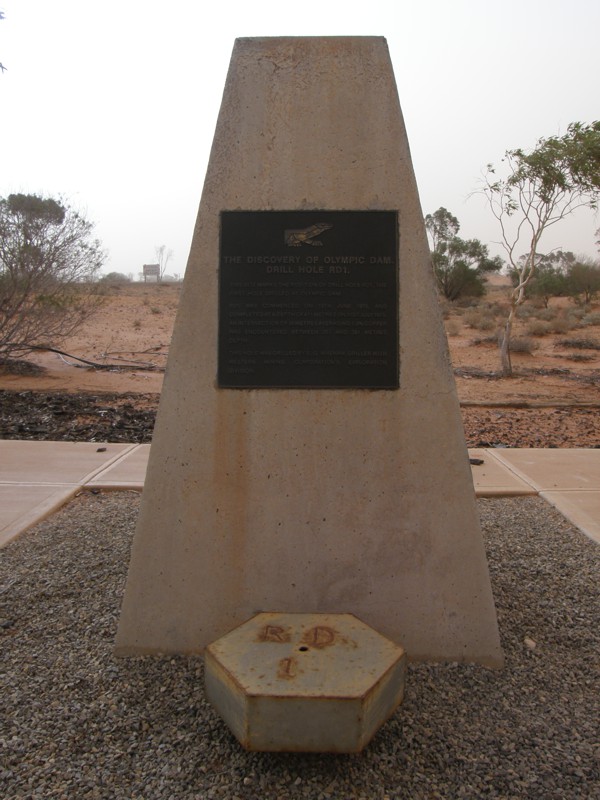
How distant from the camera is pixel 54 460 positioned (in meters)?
5.86

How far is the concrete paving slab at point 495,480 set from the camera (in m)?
4.98

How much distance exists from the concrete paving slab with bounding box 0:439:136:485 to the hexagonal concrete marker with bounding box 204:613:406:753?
329cm

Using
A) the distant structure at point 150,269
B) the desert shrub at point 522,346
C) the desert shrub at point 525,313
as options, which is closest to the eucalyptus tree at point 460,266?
the desert shrub at point 525,313

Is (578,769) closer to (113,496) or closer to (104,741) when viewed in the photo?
(104,741)

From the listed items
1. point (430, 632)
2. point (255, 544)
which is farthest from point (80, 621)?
point (430, 632)

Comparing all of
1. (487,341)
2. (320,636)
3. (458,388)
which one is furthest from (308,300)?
(487,341)

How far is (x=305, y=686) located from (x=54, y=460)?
4.42m

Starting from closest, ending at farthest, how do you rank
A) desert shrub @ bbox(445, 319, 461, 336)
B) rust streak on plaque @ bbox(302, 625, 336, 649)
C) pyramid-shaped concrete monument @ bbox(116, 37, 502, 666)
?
rust streak on plaque @ bbox(302, 625, 336, 649), pyramid-shaped concrete monument @ bbox(116, 37, 502, 666), desert shrub @ bbox(445, 319, 461, 336)

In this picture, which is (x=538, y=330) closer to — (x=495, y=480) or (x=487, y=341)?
(x=487, y=341)

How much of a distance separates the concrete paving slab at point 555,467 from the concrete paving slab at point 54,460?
3564mm

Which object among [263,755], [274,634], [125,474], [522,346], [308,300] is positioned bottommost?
[263,755]

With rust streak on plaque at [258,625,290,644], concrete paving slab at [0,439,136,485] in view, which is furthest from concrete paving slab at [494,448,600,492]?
concrete paving slab at [0,439,136,485]

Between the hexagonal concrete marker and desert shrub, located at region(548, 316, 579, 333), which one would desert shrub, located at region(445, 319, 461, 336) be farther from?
the hexagonal concrete marker

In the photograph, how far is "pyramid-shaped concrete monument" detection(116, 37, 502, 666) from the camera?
2646 millimetres
